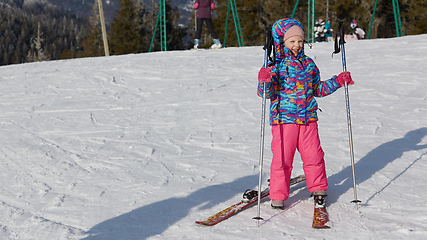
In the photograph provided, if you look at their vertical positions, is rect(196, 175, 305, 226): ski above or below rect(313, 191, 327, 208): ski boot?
below

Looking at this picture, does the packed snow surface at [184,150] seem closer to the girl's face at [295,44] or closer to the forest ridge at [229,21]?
the girl's face at [295,44]

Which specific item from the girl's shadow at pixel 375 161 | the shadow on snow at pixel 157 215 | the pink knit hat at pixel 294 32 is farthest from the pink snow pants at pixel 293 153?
the pink knit hat at pixel 294 32

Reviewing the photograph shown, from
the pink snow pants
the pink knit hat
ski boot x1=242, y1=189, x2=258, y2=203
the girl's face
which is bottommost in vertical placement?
ski boot x1=242, y1=189, x2=258, y2=203

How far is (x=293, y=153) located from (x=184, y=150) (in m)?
1.98

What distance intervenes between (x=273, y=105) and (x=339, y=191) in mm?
1048

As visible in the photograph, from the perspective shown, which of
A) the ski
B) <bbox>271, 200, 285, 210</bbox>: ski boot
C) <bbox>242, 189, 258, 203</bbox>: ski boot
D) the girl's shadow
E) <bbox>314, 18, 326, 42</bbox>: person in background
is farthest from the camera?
<bbox>314, 18, 326, 42</bbox>: person in background

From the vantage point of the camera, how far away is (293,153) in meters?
2.96

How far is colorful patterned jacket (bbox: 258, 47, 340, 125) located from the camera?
9.52 feet

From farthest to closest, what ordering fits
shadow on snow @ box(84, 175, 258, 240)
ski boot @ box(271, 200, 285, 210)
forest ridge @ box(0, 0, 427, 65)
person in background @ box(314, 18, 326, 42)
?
1. forest ridge @ box(0, 0, 427, 65)
2. person in background @ box(314, 18, 326, 42)
3. ski boot @ box(271, 200, 285, 210)
4. shadow on snow @ box(84, 175, 258, 240)

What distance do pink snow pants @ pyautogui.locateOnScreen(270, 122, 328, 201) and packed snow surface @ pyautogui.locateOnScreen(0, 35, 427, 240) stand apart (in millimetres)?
202

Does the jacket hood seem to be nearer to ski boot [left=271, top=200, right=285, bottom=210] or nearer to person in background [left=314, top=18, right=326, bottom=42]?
ski boot [left=271, top=200, right=285, bottom=210]

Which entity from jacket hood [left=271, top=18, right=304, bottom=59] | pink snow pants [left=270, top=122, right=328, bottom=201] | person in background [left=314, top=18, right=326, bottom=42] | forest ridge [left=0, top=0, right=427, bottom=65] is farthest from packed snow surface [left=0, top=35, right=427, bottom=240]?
person in background [left=314, top=18, right=326, bottom=42]

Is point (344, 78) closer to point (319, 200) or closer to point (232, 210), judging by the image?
point (319, 200)

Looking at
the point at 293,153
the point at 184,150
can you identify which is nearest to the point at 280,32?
the point at 293,153
